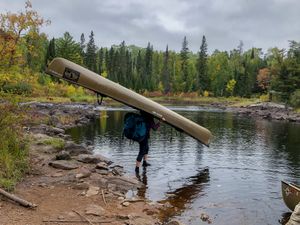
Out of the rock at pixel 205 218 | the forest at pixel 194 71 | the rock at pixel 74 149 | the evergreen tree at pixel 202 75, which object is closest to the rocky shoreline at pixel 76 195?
the rock at pixel 74 149

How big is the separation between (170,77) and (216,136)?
97.1 metres

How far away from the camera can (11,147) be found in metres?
Result: 13.0

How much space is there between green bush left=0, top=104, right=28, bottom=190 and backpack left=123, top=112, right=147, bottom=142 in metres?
3.84

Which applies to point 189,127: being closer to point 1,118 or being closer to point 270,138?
point 1,118

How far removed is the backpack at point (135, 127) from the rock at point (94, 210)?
5.10 metres

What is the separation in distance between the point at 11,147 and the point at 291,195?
29.6 ft

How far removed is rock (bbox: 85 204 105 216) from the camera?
9594mm

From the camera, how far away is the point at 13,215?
8.70 meters

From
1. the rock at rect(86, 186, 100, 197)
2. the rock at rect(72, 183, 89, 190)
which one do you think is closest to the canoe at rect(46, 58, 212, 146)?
the rock at rect(72, 183, 89, 190)

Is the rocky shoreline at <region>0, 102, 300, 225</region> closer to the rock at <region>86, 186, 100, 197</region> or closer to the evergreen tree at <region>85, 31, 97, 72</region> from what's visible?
the rock at <region>86, 186, 100, 197</region>

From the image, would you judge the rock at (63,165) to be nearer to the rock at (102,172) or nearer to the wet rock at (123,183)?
the rock at (102,172)

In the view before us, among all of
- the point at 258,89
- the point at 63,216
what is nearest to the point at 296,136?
the point at 63,216

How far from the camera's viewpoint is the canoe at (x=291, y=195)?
11.0 metres

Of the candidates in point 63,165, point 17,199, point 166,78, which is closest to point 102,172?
point 63,165
